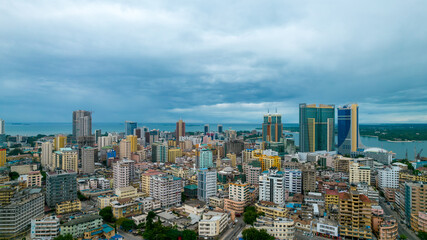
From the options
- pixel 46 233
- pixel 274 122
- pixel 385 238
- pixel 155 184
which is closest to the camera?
pixel 385 238

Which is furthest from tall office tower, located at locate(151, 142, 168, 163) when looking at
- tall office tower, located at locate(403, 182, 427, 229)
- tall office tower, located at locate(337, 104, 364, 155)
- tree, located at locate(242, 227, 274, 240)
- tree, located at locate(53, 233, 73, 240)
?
tall office tower, located at locate(337, 104, 364, 155)

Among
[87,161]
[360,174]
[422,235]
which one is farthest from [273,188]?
[87,161]

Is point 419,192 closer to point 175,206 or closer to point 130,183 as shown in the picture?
point 175,206

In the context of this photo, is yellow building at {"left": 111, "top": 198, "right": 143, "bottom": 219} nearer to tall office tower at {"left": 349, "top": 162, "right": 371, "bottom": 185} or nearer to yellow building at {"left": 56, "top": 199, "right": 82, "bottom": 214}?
yellow building at {"left": 56, "top": 199, "right": 82, "bottom": 214}

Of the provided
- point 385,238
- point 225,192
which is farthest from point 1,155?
point 385,238

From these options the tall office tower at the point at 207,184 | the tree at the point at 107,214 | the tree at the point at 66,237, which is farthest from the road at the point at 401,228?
the tree at the point at 66,237
